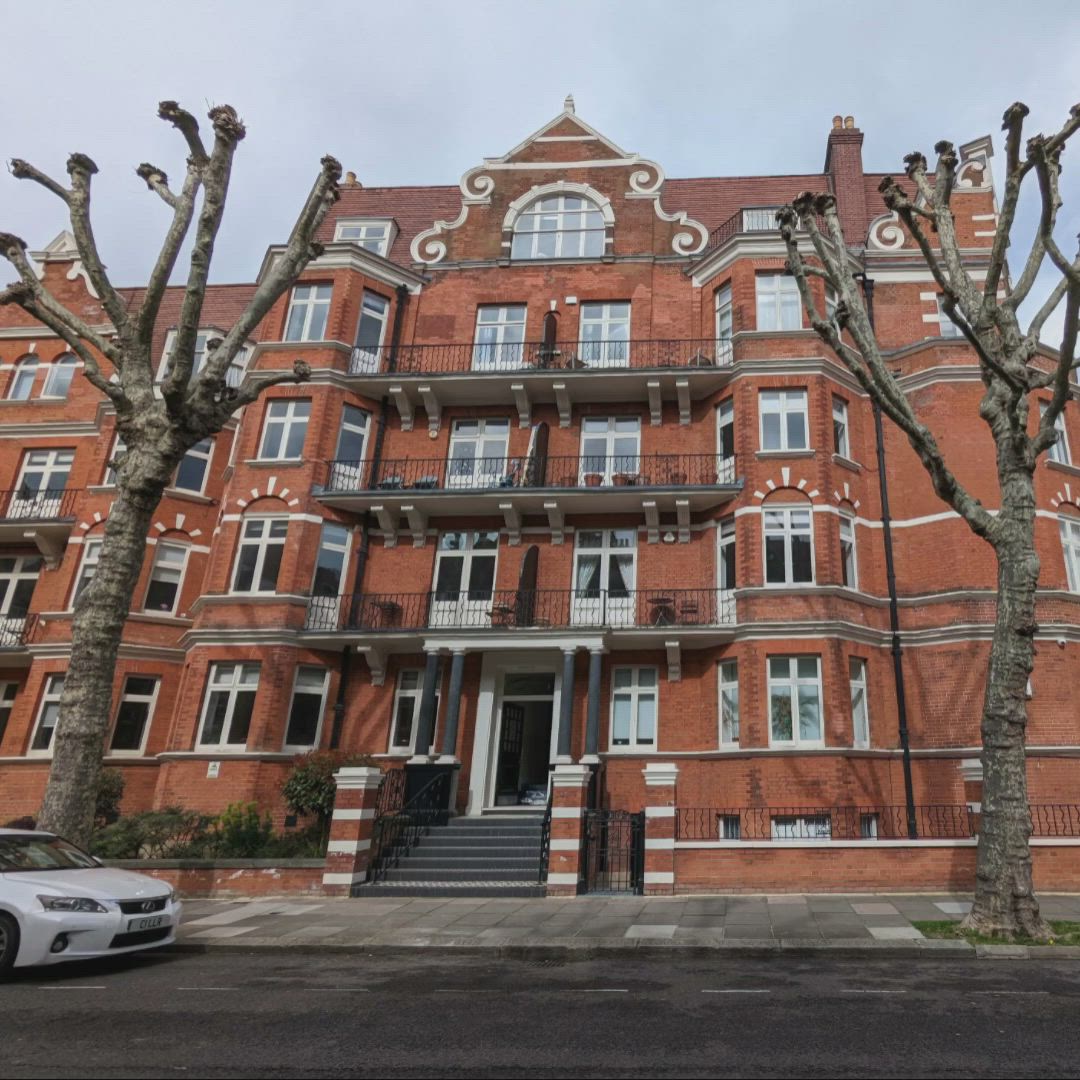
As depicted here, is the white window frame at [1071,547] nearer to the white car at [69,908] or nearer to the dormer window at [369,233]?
the white car at [69,908]

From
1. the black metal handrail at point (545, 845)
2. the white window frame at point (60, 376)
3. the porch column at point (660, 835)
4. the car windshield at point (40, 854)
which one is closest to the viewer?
the car windshield at point (40, 854)

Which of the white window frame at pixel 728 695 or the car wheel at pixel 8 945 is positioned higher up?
the white window frame at pixel 728 695

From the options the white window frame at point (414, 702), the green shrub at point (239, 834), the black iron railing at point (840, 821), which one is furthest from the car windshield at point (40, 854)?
the black iron railing at point (840, 821)

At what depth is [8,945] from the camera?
7410 mm

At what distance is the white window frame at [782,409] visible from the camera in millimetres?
18766

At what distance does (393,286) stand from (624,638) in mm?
11874

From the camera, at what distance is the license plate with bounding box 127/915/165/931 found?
7.99 meters

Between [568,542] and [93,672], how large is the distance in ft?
37.2

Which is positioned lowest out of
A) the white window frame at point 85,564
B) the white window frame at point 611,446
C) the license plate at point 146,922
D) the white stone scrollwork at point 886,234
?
the license plate at point 146,922

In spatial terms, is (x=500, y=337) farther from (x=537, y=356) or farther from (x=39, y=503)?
(x=39, y=503)

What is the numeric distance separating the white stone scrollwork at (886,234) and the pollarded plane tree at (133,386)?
15343mm

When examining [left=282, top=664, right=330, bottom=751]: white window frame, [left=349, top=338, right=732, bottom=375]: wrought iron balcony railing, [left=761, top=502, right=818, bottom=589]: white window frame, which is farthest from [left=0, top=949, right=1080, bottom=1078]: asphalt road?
[left=349, top=338, right=732, bottom=375]: wrought iron balcony railing

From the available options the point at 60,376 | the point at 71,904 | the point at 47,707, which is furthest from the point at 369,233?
the point at 71,904

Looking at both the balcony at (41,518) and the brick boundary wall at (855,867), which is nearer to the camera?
the brick boundary wall at (855,867)
